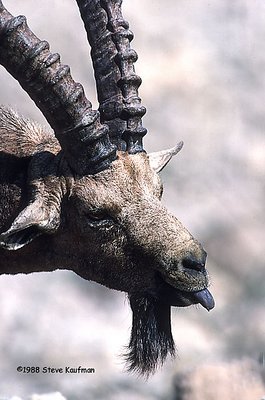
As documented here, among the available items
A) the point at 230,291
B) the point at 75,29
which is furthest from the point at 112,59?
the point at 230,291

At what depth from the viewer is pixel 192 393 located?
1037cm

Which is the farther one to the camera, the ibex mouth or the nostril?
the ibex mouth

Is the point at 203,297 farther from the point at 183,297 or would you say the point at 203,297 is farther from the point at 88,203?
the point at 88,203

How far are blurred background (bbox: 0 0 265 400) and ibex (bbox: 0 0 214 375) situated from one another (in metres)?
4.10

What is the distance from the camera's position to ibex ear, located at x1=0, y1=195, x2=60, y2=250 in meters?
5.38

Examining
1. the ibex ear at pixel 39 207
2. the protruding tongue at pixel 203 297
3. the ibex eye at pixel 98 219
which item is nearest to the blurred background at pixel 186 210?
the ibex ear at pixel 39 207

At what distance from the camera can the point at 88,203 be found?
5516 millimetres

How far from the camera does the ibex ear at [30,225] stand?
5379mm

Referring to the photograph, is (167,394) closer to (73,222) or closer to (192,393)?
(192,393)

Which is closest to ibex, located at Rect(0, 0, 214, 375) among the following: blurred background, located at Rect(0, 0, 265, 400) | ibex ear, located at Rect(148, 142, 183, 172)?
ibex ear, located at Rect(148, 142, 183, 172)

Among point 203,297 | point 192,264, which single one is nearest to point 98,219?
point 192,264

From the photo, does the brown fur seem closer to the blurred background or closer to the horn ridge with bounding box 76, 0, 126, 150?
the horn ridge with bounding box 76, 0, 126, 150

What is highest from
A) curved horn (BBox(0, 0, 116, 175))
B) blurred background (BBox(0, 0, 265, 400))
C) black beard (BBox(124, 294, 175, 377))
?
blurred background (BBox(0, 0, 265, 400))

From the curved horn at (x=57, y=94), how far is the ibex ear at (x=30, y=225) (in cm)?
27
